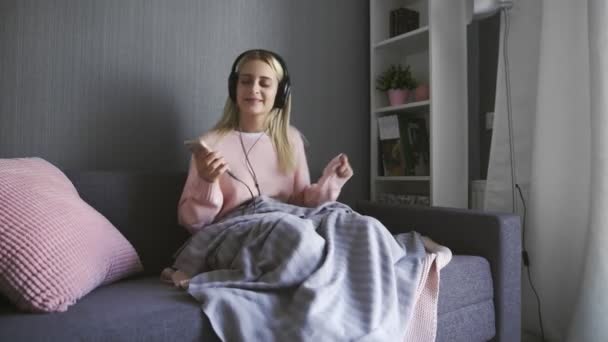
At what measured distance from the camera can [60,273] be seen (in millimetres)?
863

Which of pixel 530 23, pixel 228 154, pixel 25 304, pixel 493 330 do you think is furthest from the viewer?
pixel 530 23

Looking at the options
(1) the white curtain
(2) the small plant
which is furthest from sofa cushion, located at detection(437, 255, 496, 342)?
(2) the small plant

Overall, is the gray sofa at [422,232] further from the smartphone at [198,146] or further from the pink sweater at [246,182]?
the smartphone at [198,146]

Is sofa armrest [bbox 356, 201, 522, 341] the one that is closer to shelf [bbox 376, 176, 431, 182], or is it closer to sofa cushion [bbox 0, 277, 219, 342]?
shelf [bbox 376, 176, 431, 182]

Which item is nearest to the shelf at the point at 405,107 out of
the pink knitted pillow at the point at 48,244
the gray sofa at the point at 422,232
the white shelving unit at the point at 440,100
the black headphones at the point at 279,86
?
the white shelving unit at the point at 440,100

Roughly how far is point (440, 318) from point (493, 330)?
258 mm

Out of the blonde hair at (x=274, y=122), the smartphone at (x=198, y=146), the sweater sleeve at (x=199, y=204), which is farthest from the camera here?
the blonde hair at (x=274, y=122)

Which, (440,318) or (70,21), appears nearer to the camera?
(440,318)

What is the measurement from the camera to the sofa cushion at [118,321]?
76cm

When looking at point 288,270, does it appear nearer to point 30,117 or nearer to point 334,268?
point 334,268

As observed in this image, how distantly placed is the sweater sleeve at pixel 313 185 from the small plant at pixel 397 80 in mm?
691

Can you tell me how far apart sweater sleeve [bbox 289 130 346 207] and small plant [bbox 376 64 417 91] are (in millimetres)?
691

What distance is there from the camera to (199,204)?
1.25 metres

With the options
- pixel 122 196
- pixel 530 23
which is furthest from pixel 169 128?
pixel 530 23
